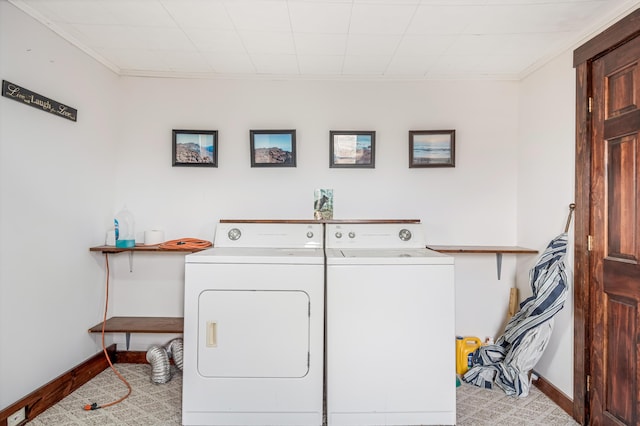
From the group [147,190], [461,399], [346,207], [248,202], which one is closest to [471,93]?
[346,207]

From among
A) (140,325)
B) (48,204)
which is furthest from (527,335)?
(48,204)

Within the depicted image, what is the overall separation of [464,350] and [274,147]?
7.13 ft

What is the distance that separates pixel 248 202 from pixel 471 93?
A: 203 centimetres

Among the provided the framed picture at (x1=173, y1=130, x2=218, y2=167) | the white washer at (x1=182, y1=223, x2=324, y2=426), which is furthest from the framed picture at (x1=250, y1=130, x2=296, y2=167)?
the white washer at (x1=182, y1=223, x2=324, y2=426)

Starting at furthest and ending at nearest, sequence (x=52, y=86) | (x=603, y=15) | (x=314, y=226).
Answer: (x=314, y=226) → (x=52, y=86) → (x=603, y=15)

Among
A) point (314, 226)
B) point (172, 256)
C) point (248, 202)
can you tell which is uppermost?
point (248, 202)

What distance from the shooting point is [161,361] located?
96.7 inches

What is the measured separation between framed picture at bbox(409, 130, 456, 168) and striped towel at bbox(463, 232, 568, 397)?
99cm

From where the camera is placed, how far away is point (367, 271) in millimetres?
1943

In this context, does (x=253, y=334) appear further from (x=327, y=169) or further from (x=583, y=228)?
(x=583, y=228)

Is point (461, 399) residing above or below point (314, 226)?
below

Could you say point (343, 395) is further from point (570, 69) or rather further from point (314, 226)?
point (570, 69)

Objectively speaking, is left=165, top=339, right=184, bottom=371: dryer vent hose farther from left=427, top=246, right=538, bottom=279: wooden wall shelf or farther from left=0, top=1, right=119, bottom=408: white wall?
left=427, top=246, right=538, bottom=279: wooden wall shelf

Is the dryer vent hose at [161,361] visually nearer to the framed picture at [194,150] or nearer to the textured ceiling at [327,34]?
the framed picture at [194,150]
